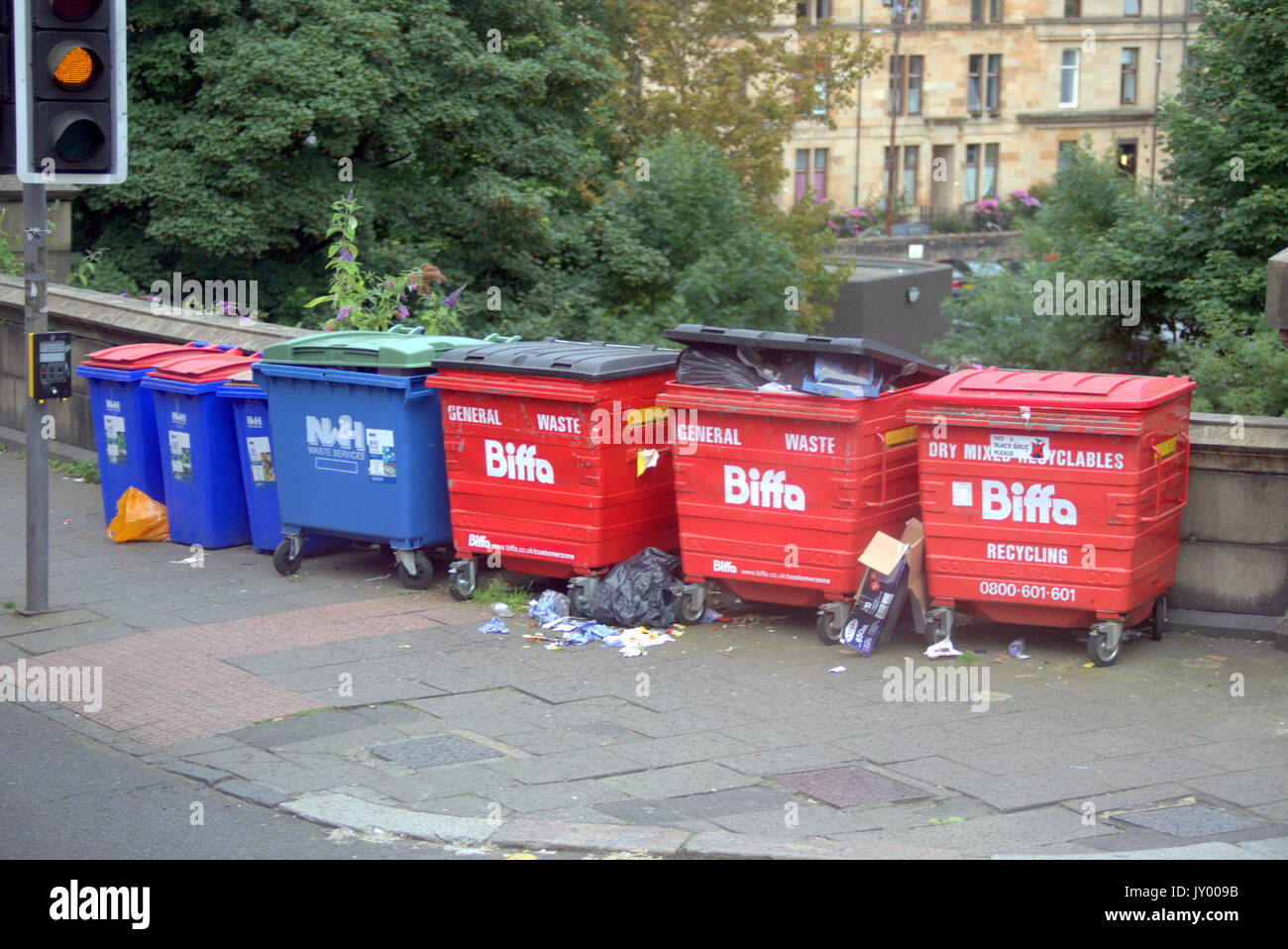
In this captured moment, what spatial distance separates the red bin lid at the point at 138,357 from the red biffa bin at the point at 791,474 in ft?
12.9

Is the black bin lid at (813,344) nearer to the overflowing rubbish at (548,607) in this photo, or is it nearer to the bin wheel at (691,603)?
the bin wheel at (691,603)

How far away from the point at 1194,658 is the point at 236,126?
12.5 meters

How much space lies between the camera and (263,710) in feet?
23.1

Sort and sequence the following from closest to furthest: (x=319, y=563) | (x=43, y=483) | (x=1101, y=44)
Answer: (x=43, y=483), (x=319, y=563), (x=1101, y=44)

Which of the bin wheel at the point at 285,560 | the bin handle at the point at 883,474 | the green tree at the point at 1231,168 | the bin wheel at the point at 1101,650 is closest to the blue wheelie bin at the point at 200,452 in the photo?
the bin wheel at the point at 285,560

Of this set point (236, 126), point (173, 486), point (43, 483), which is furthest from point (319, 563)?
point (236, 126)

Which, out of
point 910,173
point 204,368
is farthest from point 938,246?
point 204,368

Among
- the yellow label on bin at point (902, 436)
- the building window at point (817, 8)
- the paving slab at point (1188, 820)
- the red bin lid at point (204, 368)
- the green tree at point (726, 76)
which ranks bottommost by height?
the paving slab at point (1188, 820)

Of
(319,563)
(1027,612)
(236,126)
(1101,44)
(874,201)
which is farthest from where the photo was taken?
(1101,44)

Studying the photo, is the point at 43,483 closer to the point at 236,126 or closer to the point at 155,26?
the point at 236,126

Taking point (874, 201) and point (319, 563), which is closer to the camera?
point (319, 563)

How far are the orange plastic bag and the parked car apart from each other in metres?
48.1

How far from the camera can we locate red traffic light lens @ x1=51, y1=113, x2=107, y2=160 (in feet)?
25.9

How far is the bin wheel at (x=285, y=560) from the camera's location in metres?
9.39
